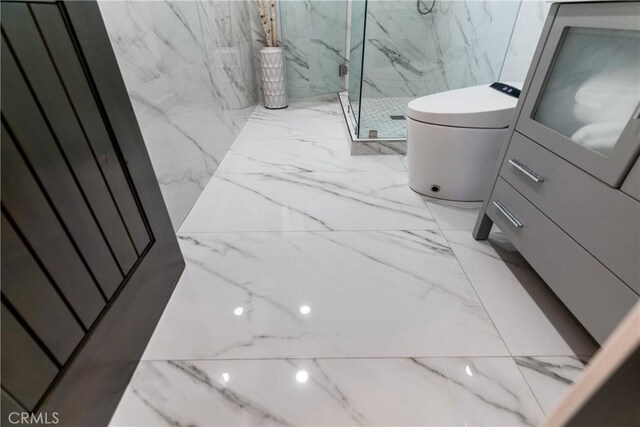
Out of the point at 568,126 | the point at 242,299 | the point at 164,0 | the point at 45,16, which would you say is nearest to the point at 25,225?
the point at 45,16

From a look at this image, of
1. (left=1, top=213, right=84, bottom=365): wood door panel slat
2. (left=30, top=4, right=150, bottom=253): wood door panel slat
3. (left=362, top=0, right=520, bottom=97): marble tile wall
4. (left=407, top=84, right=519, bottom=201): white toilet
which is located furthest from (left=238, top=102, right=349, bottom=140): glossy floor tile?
(left=1, top=213, right=84, bottom=365): wood door panel slat

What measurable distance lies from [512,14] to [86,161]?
214cm

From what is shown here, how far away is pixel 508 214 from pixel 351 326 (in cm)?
71

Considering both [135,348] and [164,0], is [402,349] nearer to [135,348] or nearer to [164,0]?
[135,348]

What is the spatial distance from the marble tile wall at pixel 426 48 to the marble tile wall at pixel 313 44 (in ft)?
2.97

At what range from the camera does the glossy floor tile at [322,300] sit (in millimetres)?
964

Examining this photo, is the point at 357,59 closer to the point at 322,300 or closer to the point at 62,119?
the point at 322,300

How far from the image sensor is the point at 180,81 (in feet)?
4.89

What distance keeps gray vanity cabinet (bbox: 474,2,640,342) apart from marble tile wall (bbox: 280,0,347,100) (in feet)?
8.76

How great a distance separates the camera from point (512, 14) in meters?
1.72

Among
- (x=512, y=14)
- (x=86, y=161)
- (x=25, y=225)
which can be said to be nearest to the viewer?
(x=25, y=225)

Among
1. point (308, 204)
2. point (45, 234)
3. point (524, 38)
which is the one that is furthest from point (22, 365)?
point (524, 38)

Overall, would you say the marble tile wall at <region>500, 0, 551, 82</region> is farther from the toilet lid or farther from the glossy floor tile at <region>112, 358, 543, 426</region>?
the glossy floor tile at <region>112, 358, 543, 426</region>

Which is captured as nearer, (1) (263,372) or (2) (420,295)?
(1) (263,372)
